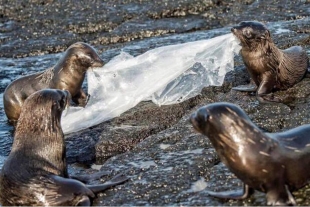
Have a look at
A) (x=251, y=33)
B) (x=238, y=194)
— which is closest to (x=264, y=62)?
(x=251, y=33)

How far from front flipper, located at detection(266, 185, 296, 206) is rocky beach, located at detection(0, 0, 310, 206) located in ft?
0.49

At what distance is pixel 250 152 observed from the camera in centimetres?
511

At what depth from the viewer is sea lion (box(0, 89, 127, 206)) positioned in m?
5.76

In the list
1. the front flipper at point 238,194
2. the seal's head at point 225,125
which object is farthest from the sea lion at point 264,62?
the seal's head at point 225,125

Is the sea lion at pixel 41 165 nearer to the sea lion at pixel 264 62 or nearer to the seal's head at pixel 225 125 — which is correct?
the seal's head at pixel 225 125

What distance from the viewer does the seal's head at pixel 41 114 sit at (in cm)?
650

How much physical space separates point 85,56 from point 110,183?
3259 millimetres

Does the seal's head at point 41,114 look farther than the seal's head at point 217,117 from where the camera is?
Yes

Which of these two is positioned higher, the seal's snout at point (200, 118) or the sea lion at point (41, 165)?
the seal's snout at point (200, 118)

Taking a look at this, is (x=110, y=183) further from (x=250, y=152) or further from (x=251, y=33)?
(x=251, y=33)

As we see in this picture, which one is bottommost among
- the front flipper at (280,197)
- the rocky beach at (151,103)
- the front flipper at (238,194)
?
the rocky beach at (151,103)

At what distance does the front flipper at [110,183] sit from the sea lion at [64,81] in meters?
2.91

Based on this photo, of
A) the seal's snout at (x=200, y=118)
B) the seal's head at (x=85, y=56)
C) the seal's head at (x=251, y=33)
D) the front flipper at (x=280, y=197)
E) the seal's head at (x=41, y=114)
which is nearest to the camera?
the front flipper at (x=280, y=197)

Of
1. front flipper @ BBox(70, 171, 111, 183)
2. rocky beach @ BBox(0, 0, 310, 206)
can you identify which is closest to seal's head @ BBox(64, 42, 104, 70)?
rocky beach @ BBox(0, 0, 310, 206)
